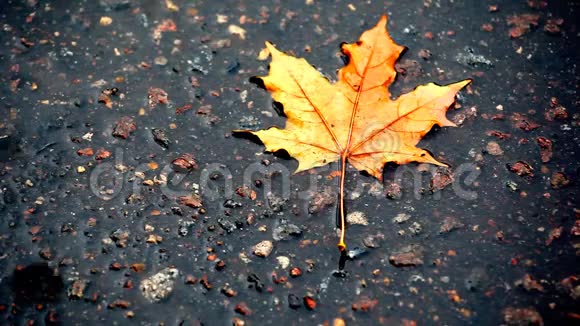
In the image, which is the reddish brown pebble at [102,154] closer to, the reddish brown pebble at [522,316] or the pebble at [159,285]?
the pebble at [159,285]

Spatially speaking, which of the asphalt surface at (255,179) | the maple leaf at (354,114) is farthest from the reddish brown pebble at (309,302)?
the maple leaf at (354,114)

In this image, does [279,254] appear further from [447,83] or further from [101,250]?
[447,83]

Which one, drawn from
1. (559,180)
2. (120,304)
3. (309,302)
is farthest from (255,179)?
(559,180)

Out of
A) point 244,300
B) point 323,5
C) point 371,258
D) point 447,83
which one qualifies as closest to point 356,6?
point 323,5

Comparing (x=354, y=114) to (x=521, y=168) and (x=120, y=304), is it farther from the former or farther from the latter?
(x=120, y=304)

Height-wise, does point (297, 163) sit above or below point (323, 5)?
below

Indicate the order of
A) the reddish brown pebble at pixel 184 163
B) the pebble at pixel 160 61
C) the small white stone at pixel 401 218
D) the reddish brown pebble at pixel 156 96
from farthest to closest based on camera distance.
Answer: the pebble at pixel 160 61, the reddish brown pebble at pixel 156 96, the reddish brown pebble at pixel 184 163, the small white stone at pixel 401 218

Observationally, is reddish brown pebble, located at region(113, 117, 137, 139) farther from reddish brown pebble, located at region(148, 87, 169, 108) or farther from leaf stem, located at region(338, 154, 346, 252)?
leaf stem, located at region(338, 154, 346, 252)
